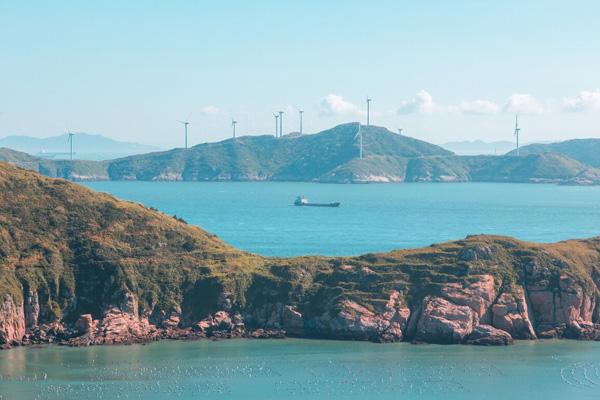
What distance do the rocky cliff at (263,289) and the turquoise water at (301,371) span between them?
9.59ft

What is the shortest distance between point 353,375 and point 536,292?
26810mm

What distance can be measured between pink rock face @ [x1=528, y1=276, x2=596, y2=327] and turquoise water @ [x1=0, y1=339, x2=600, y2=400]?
12.6 feet

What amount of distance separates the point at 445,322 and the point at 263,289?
61.3 ft

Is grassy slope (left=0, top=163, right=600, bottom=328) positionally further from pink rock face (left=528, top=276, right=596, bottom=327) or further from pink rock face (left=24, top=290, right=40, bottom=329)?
pink rock face (left=528, top=276, right=596, bottom=327)

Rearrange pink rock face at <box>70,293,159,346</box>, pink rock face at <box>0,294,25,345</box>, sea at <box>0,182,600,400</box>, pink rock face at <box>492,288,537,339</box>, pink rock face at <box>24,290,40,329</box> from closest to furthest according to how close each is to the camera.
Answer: sea at <box>0,182,600,400</box>, pink rock face at <box>0,294,25,345</box>, pink rock face at <box>70,293,159,346</box>, pink rock face at <box>24,290,40,329</box>, pink rock face at <box>492,288,537,339</box>

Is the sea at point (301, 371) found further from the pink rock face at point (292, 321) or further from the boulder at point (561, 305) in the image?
the boulder at point (561, 305)

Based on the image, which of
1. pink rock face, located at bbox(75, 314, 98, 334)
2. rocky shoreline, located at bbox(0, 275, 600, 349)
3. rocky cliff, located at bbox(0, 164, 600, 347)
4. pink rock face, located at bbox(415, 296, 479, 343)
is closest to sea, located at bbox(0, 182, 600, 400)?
pink rock face, located at bbox(415, 296, 479, 343)

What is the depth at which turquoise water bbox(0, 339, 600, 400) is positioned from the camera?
278 feet

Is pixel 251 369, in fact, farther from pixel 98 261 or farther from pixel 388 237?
pixel 388 237

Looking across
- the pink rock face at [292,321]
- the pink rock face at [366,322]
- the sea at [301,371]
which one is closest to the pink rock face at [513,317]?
the sea at [301,371]

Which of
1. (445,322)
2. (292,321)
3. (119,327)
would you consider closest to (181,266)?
(119,327)

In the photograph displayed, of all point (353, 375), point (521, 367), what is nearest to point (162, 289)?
point (353, 375)

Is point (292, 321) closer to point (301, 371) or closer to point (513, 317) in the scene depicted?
point (301, 371)

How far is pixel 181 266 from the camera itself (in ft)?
373
